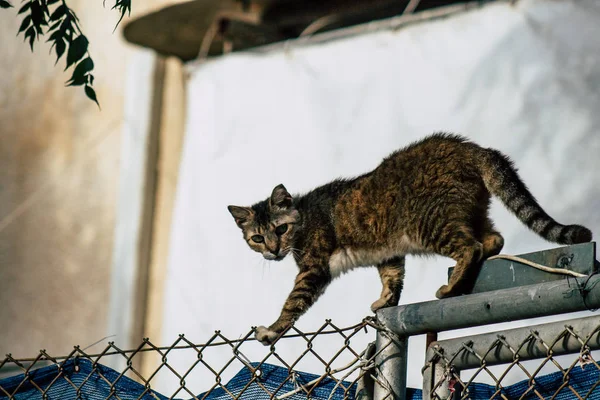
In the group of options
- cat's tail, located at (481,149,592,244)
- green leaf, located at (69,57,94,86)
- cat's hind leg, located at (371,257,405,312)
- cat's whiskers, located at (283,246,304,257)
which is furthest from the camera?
cat's whiskers, located at (283,246,304,257)

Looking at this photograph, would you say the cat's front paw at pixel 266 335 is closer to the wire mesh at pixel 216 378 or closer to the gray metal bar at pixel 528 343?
the wire mesh at pixel 216 378

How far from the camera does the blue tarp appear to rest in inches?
95.0

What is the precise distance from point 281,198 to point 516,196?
4.34ft

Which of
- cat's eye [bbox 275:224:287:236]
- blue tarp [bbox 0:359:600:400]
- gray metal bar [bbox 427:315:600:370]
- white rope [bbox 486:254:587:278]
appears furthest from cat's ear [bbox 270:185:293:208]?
gray metal bar [bbox 427:315:600:370]

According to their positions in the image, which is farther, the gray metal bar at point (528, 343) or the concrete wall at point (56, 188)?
the concrete wall at point (56, 188)

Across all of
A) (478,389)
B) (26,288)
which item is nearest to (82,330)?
(26,288)

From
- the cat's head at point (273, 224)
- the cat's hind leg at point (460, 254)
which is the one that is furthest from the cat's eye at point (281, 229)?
the cat's hind leg at point (460, 254)

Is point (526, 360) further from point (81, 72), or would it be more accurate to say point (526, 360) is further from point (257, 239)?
point (257, 239)

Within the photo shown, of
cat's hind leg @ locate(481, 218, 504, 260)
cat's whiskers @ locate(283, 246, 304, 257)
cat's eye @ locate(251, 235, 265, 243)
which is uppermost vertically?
cat's eye @ locate(251, 235, 265, 243)

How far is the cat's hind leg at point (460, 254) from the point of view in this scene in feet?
10.6

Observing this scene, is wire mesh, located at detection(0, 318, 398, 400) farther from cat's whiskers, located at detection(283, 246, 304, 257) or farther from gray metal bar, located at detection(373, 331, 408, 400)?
cat's whiskers, located at detection(283, 246, 304, 257)

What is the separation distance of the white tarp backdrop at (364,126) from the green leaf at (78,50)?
8.54 feet

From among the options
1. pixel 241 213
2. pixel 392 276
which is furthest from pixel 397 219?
pixel 241 213

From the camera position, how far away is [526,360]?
246 centimetres
